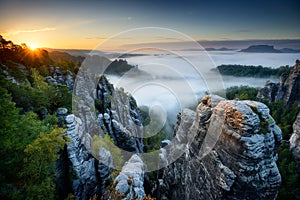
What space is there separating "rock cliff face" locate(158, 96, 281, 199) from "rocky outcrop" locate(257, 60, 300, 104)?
4022 inches

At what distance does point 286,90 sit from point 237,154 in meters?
112

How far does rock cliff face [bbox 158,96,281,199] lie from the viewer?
55.4 ft

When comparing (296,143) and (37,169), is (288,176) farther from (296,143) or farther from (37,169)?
(37,169)

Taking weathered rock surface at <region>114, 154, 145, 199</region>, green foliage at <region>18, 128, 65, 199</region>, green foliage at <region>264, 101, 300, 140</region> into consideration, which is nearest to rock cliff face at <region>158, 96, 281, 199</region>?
weathered rock surface at <region>114, 154, 145, 199</region>

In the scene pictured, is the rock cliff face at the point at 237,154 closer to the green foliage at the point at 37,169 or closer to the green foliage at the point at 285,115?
the green foliage at the point at 37,169

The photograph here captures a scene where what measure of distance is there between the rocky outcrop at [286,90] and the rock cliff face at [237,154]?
10216cm

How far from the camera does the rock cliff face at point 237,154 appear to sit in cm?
1689

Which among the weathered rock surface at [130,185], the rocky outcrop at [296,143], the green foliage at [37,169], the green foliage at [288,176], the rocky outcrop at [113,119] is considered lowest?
the green foliage at [288,176]

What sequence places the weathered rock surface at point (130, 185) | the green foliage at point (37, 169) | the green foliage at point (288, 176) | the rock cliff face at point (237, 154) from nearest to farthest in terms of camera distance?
the green foliage at point (37, 169) < the weathered rock surface at point (130, 185) < the rock cliff face at point (237, 154) < the green foliage at point (288, 176)

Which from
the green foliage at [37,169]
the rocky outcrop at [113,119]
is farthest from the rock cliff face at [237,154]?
the rocky outcrop at [113,119]

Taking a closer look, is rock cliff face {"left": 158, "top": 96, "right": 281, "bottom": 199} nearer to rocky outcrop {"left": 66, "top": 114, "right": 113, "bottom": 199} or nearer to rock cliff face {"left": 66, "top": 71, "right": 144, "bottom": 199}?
rock cliff face {"left": 66, "top": 71, "right": 144, "bottom": 199}

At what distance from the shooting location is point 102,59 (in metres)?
75.1

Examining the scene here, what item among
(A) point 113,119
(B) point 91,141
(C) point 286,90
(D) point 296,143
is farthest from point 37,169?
(C) point 286,90

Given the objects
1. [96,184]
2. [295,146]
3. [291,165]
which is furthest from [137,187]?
[295,146]
